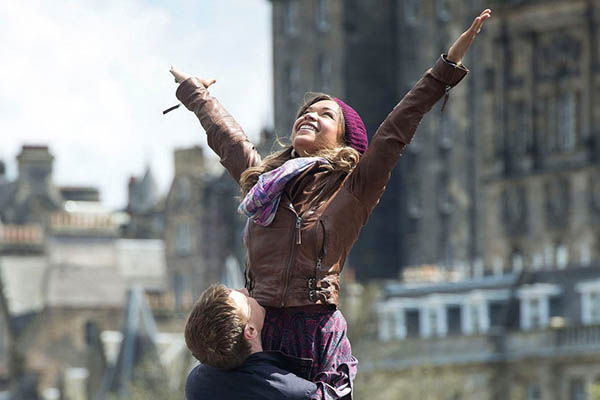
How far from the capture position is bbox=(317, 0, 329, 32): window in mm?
110375

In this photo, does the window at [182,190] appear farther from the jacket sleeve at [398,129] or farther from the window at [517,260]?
the jacket sleeve at [398,129]

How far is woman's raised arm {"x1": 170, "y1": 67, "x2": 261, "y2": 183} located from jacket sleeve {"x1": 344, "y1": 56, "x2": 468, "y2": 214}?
95 centimetres

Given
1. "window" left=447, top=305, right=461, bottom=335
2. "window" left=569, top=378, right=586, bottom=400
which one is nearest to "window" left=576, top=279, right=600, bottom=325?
"window" left=569, top=378, right=586, bottom=400

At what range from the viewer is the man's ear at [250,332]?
40.8ft

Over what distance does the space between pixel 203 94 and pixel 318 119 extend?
0.85 meters

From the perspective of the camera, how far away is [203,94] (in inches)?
545

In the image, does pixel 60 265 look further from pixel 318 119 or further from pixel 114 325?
pixel 318 119

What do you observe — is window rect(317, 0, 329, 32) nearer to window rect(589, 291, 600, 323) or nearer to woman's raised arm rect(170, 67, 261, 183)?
window rect(589, 291, 600, 323)

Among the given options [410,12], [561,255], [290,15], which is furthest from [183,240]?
[561,255]

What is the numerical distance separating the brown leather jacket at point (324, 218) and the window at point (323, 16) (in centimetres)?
9744

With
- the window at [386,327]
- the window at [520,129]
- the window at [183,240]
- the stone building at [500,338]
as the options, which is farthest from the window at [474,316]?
the window at [183,240]

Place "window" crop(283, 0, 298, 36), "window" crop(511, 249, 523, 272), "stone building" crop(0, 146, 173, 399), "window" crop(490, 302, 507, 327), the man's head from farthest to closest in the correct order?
"window" crop(283, 0, 298, 36)
"stone building" crop(0, 146, 173, 399)
"window" crop(511, 249, 523, 272)
"window" crop(490, 302, 507, 327)
the man's head

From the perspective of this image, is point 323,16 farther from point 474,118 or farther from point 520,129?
point 520,129

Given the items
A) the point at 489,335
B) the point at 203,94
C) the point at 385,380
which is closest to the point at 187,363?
the point at 385,380
